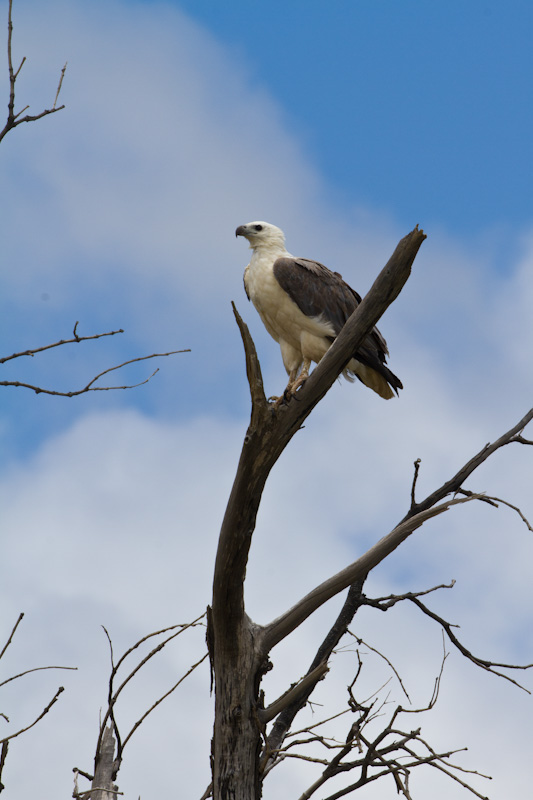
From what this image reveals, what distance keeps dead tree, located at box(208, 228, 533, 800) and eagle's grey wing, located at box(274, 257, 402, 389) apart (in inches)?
62.8

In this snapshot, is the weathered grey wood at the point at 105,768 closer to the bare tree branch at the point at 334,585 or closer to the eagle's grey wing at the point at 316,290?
the bare tree branch at the point at 334,585

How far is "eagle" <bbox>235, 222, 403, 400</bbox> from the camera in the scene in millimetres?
5570

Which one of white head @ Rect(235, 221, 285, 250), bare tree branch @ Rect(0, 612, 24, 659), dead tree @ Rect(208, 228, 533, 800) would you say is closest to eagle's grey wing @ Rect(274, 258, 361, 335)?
white head @ Rect(235, 221, 285, 250)

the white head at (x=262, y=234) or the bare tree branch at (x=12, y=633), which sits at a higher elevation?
the white head at (x=262, y=234)

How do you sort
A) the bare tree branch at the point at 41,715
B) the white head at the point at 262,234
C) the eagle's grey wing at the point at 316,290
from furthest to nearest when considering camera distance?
1. the white head at the point at 262,234
2. the eagle's grey wing at the point at 316,290
3. the bare tree branch at the point at 41,715

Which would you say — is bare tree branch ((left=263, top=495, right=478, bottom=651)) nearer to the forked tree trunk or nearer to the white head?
the forked tree trunk

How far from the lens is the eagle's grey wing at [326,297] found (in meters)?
5.56

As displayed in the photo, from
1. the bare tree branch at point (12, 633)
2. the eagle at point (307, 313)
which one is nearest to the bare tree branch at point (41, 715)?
the bare tree branch at point (12, 633)

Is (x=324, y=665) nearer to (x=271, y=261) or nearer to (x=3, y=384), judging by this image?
(x=3, y=384)

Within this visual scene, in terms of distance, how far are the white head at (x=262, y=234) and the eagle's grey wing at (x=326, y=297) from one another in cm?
50

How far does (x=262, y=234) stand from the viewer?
6.29 metres

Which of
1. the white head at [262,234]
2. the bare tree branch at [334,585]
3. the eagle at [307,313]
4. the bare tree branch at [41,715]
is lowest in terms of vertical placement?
the bare tree branch at [41,715]

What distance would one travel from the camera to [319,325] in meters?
5.55

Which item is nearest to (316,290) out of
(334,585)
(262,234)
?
(262,234)
